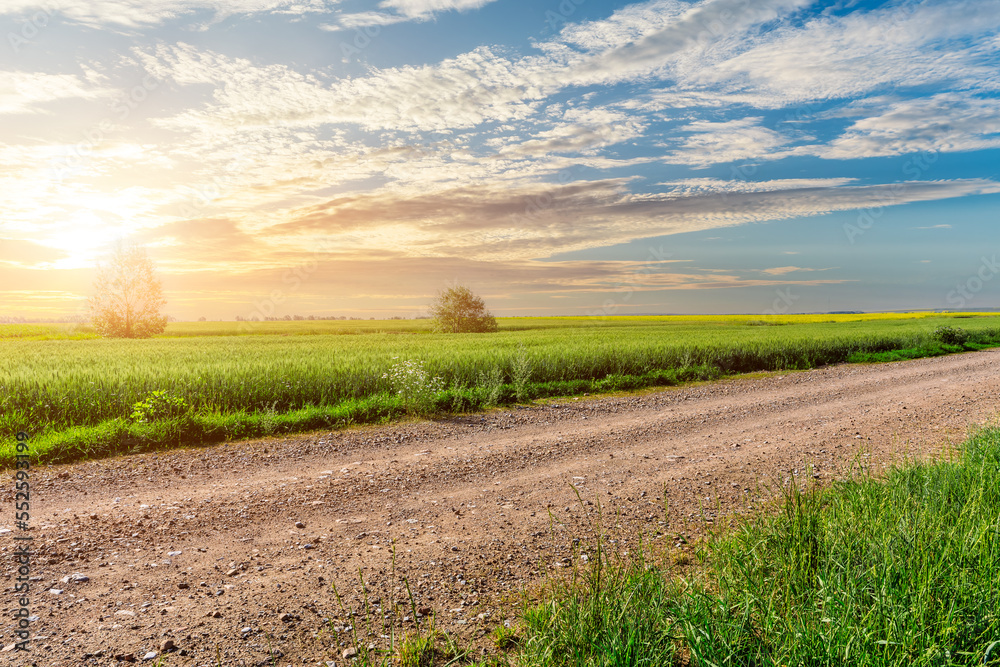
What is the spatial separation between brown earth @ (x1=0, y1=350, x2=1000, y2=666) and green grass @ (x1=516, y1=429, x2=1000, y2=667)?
3.21 ft

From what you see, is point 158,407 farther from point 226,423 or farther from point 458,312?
point 458,312

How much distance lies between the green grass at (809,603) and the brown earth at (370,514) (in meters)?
0.98

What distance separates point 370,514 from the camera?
270 inches

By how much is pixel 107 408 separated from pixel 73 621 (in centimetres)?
905

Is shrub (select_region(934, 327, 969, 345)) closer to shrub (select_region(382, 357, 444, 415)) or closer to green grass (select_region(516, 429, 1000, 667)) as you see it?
shrub (select_region(382, 357, 444, 415))

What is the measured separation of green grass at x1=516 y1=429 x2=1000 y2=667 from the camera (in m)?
3.37

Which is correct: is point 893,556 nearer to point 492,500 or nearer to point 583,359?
point 492,500

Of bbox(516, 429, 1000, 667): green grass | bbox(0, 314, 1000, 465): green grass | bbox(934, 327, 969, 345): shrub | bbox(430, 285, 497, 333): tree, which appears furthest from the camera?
bbox(430, 285, 497, 333): tree

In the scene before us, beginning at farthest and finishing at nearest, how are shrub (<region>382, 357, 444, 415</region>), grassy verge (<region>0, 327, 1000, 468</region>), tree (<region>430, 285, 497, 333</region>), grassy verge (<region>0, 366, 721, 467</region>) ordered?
tree (<region>430, 285, 497, 333</region>), shrub (<region>382, 357, 444, 415</region>), grassy verge (<region>0, 327, 1000, 468</region>), grassy verge (<region>0, 366, 721, 467</region>)

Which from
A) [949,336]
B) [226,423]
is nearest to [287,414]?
[226,423]

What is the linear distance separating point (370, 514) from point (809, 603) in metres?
5.01

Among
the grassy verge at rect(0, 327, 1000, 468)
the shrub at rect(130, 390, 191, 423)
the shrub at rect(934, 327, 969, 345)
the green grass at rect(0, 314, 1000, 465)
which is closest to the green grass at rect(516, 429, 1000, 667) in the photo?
the grassy verge at rect(0, 327, 1000, 468)

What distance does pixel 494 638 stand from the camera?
168 inches

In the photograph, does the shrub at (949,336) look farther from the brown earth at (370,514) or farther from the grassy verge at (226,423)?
the grassy verge at (226,423)
